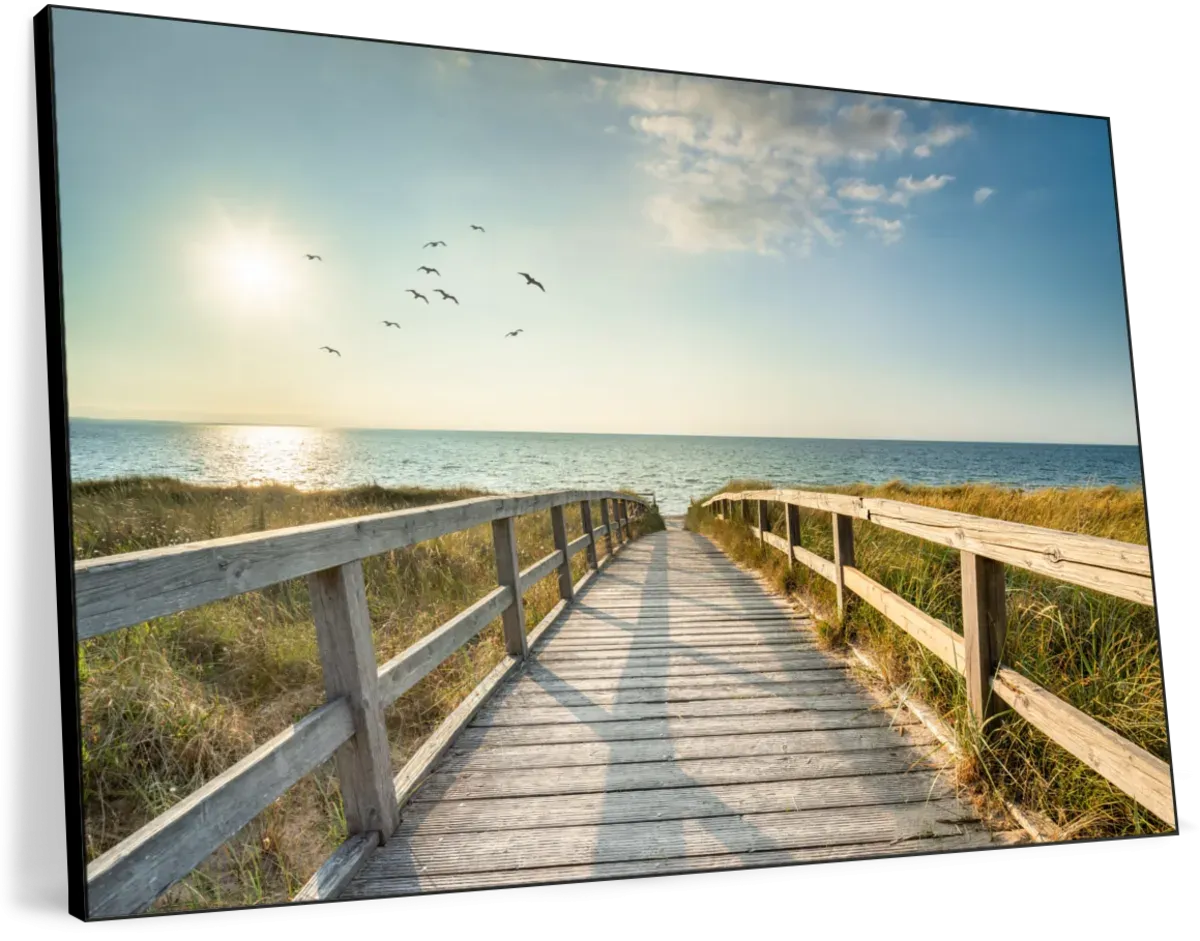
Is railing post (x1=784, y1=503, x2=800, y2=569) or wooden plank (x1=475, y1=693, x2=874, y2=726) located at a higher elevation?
railing post (x1=784, y1=503, x2=800, y2=569)

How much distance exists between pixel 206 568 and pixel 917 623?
7.66 ft

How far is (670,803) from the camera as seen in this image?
1.72 metres

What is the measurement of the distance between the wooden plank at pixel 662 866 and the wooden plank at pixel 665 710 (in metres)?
0.79

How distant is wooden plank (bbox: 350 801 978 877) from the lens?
1.49 metres

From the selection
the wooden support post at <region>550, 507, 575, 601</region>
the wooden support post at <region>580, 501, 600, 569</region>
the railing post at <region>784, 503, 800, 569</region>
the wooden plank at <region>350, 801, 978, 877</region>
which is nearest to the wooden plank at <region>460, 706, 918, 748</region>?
the wooden plank at <region>350, 801, 978, 877</region>

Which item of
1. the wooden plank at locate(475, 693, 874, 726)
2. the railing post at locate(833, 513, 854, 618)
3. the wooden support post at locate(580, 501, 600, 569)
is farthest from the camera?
the wooden support post at locate(580, 501, 600, 569)

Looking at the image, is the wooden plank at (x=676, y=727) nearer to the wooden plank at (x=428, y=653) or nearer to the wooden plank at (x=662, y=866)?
the wooden plank at (x=428, y=653)

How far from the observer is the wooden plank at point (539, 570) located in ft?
10.7

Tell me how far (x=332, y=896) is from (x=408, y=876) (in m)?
0.18

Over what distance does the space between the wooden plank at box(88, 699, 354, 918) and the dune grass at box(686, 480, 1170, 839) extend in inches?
73.5

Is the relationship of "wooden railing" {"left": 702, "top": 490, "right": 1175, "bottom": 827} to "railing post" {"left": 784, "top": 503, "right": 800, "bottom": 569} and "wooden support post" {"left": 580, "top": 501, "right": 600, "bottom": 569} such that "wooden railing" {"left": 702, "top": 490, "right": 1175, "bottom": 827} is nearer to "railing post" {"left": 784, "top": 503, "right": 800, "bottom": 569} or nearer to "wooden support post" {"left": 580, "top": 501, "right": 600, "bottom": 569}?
"railing post" {"left": 784, "top": 503, "right": 800, "bottom": 569}

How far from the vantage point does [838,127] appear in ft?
9.05

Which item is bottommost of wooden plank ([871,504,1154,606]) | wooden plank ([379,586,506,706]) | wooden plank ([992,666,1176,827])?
wooden plank ([992,666,1176,827])

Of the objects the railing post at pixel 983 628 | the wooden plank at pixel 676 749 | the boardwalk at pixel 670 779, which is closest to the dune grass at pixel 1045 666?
the railing post at pixel 983 628
